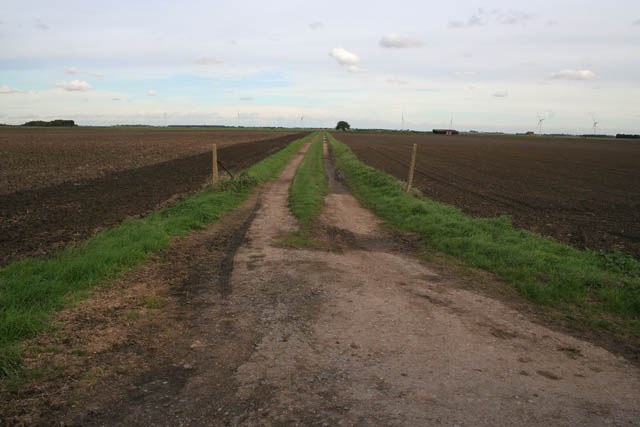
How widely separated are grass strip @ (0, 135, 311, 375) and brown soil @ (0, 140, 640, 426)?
0.28 m

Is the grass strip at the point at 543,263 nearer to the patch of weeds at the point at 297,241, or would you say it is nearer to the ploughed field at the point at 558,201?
the ploughed field at the point at 558,201

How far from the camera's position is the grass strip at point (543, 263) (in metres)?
5.95

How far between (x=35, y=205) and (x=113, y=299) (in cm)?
969

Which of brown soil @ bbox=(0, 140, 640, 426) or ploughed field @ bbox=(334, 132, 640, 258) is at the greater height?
ploughed field @ bbox=(334, 132, 640, 258)

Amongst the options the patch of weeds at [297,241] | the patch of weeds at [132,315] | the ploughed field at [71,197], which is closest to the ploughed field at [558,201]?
the patch of weeds at [297,241]

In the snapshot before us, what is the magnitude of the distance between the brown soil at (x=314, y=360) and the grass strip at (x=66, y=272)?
280 millimetres

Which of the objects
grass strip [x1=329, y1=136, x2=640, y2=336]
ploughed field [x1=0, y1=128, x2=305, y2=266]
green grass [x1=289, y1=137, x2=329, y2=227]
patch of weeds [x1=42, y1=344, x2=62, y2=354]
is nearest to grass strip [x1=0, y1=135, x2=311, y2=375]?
patch of weeds [x1=42, y1=344, x2=62, y2=354]

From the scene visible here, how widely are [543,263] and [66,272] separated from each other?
25.8ft

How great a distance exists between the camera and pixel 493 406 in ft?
11.5

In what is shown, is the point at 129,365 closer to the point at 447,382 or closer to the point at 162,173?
the point at 447,382

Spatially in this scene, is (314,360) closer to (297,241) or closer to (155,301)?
(155,301)

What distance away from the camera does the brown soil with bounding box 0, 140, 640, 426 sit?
Result: 3.35 metres

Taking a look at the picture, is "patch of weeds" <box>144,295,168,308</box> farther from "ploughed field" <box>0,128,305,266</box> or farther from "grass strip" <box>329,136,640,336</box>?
"grass strip" <box>329,136,640,336</box>

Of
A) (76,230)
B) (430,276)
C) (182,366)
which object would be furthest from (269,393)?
(76,230)
